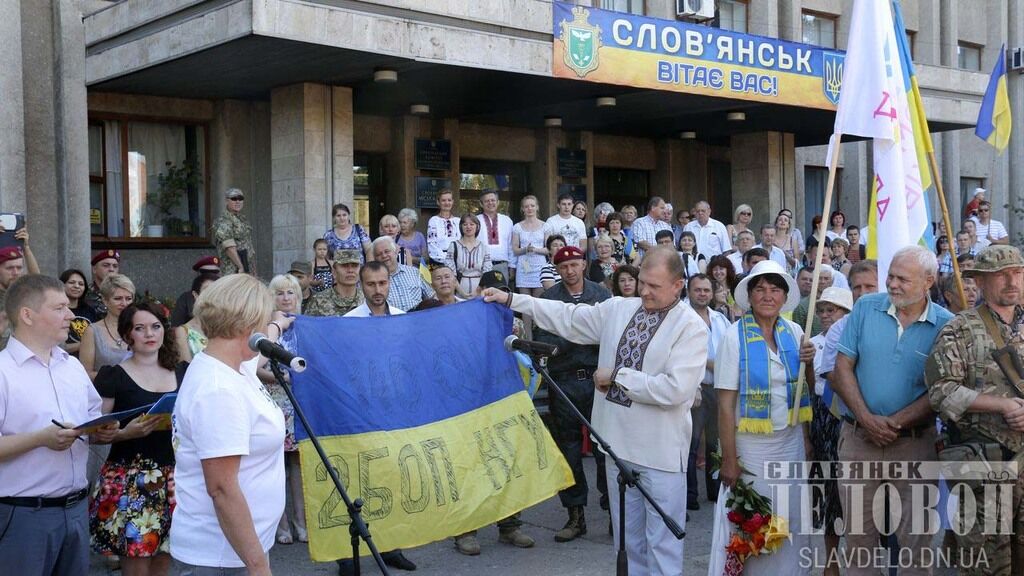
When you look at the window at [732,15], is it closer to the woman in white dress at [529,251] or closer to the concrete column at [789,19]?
the concrete column at [789,19]

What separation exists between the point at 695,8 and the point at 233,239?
10528 mm

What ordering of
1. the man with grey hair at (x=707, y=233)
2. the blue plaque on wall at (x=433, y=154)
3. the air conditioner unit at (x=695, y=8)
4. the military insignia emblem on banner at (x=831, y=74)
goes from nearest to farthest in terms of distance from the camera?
1. the man with grey hair at (x=707, y=233)
2. the military insignia emblem on banner at (x=831, y=74)
3. the blue plaque on wall at (x=433, y=154)
4. the air conditioner unit at (x=695, y=8)

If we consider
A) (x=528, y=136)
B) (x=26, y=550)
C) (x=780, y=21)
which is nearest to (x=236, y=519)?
(x=26, y=550)

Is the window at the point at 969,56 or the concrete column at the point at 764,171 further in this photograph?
the window at the point at 969,56

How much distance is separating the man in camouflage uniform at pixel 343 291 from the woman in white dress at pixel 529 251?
5.27 meters

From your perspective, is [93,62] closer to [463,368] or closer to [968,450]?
[463,368]

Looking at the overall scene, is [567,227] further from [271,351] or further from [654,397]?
[271,351]

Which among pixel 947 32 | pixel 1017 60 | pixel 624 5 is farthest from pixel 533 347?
pixel 947 32

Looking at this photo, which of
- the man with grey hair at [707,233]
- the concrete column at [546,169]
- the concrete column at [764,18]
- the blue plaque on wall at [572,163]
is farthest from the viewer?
the concrete column at [764,18]

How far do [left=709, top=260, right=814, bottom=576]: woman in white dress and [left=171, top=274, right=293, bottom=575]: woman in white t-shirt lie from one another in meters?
2.75

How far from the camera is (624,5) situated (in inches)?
775

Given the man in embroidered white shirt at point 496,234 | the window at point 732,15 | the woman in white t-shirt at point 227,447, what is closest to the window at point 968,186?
the window at point 732,15

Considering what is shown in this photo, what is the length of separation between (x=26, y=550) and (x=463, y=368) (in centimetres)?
255

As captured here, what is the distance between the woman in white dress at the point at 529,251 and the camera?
12.9 meters
